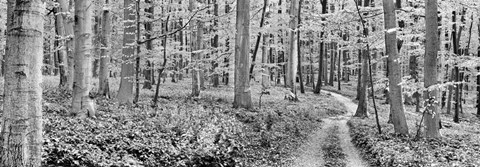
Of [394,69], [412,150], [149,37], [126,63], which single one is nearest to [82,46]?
[126,63]

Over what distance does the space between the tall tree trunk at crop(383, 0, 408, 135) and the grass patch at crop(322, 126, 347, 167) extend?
88.4 inches

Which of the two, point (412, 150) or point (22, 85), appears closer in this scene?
point (22, 85)

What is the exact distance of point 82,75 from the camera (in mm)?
7863

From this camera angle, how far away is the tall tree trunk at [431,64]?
33.9ft

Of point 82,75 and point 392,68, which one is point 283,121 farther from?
point 82,75

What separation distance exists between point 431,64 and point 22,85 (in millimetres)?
10993

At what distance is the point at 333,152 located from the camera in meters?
10.9

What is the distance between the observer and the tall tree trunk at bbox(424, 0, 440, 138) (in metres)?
10.3

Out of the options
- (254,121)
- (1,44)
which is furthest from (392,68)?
(1,44)

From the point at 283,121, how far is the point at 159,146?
7.49 m

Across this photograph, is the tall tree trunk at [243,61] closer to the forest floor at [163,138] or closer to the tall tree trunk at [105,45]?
the forest floor at [163,138]

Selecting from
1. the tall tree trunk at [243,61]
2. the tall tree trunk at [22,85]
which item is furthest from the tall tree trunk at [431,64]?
the tall tree trunk at [22,85]

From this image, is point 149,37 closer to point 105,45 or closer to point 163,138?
point 105,45

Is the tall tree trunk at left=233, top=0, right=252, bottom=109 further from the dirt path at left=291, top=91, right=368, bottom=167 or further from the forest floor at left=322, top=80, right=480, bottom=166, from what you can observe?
the forest floor at left=322, top=80, right=480, bottom=166
